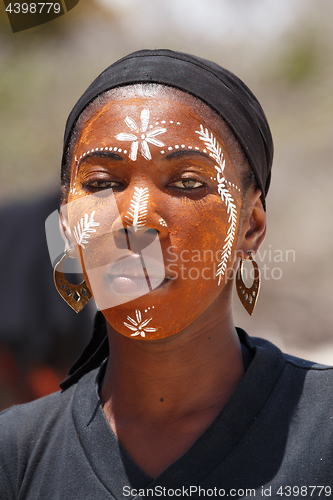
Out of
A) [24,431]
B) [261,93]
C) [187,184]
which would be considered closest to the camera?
[187,184]

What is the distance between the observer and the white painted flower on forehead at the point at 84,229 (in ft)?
6.21

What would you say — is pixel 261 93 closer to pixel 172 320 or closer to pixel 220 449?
pixel 172 320

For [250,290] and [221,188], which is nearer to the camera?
[221,188]

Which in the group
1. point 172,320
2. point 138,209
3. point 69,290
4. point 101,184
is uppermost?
point 101,184

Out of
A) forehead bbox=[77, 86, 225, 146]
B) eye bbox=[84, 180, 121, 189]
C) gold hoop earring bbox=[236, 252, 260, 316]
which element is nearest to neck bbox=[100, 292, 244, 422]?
gold hoop earring bbox=[236, 252, 260, 316]

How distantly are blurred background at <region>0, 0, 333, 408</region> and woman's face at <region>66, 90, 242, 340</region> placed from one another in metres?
3.30

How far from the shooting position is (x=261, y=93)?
582 cm

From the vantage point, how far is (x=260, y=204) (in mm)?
2135

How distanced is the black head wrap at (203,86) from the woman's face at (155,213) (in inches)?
2.9

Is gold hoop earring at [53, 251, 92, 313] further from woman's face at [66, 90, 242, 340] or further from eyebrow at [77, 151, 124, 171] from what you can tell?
eyebrow at [77, 151, 124, 171]

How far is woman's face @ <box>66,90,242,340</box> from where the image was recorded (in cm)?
179

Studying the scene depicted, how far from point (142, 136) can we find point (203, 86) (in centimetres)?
35

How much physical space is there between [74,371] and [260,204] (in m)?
1.16

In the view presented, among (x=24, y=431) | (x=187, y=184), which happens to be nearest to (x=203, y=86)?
(x=187, y=184)
